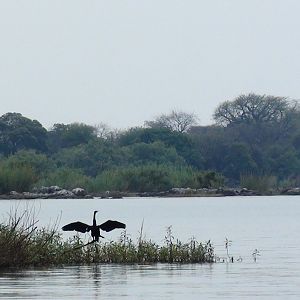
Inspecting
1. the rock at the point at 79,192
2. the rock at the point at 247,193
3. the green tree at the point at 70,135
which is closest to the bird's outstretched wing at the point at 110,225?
the rock at the point at 79,192

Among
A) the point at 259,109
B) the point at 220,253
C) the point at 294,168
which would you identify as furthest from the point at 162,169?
the point at 220,253

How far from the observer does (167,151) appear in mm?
114938

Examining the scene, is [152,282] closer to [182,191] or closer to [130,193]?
[130,193]

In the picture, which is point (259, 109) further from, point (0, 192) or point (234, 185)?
point (0, 192)

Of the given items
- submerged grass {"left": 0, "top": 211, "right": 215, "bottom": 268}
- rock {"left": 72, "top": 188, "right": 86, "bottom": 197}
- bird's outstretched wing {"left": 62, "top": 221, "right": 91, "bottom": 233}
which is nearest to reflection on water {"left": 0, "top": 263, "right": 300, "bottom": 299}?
submerged grass {"left": 0, "top": 211, "right": 215, "bottom": 268}

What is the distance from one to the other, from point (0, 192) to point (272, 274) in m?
61.2

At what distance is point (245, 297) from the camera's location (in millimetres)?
23203

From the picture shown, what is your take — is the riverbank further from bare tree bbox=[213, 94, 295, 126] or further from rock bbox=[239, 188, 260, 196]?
bare tree bbox=[213, 94, 295, 126]

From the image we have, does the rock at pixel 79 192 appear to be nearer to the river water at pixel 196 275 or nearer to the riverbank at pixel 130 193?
the riverbank at pixel 130 193

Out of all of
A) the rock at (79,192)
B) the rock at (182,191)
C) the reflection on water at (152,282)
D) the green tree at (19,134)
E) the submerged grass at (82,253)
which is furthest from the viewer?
the green tree at (19,134)

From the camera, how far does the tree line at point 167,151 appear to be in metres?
99.4

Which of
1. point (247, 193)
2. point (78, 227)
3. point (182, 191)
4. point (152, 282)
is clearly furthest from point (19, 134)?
point (152, 282)

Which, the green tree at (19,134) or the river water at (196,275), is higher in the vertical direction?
the green tree at (19,134)

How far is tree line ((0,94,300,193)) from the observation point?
326 ft
